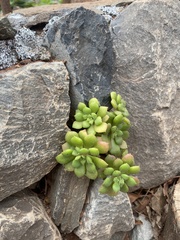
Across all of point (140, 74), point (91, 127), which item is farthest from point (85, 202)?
point (140, 74)

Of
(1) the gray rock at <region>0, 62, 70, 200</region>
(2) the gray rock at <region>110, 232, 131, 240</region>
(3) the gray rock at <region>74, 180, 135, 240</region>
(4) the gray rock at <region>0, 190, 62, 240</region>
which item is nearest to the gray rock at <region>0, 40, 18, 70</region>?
(1) the gray rock at <region>0, 62, 70, 200</region>

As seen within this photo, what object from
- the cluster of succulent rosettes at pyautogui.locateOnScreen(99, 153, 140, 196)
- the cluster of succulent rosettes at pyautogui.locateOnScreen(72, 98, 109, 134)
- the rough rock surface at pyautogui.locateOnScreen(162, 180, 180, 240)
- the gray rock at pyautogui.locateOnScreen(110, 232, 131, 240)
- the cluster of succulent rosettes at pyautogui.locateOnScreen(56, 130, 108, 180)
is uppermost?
the cluster of succulent rosettes at pyautogui.locateOnScreen(72, 98, 109, 134)

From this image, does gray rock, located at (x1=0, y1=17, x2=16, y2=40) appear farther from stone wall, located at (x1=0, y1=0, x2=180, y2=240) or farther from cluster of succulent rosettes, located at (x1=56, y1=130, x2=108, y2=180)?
cluster of succulent rosettes, located at (x1=56, y1=130, x2=108, y2=180)

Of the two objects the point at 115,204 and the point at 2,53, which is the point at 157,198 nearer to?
the point at 115,204

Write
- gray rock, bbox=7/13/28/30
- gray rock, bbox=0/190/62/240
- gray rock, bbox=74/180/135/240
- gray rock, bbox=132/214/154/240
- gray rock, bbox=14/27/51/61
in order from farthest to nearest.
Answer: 1. gray rock, bbox=132/214/154/240
2. gray rock, bbox=7/13/28/30
3. gray rock, bbox=74/180/135/240
4. gray rock, bbox=14/27/51/61
5. gray rock, bbox=0/190/62/240

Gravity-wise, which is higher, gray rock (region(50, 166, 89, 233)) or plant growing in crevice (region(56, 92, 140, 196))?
plant growing in crevice (region(56, 92, 140, 196))

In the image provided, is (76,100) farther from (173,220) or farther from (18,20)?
(173,220)

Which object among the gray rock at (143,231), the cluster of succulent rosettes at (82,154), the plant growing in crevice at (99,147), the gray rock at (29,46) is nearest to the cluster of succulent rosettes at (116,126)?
the plant growing in crevice at (99,147)

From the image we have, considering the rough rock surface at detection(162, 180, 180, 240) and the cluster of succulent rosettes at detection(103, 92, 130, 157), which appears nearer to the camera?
the cluster of succulent rosettes at detection(103, 92, 130, 157)
